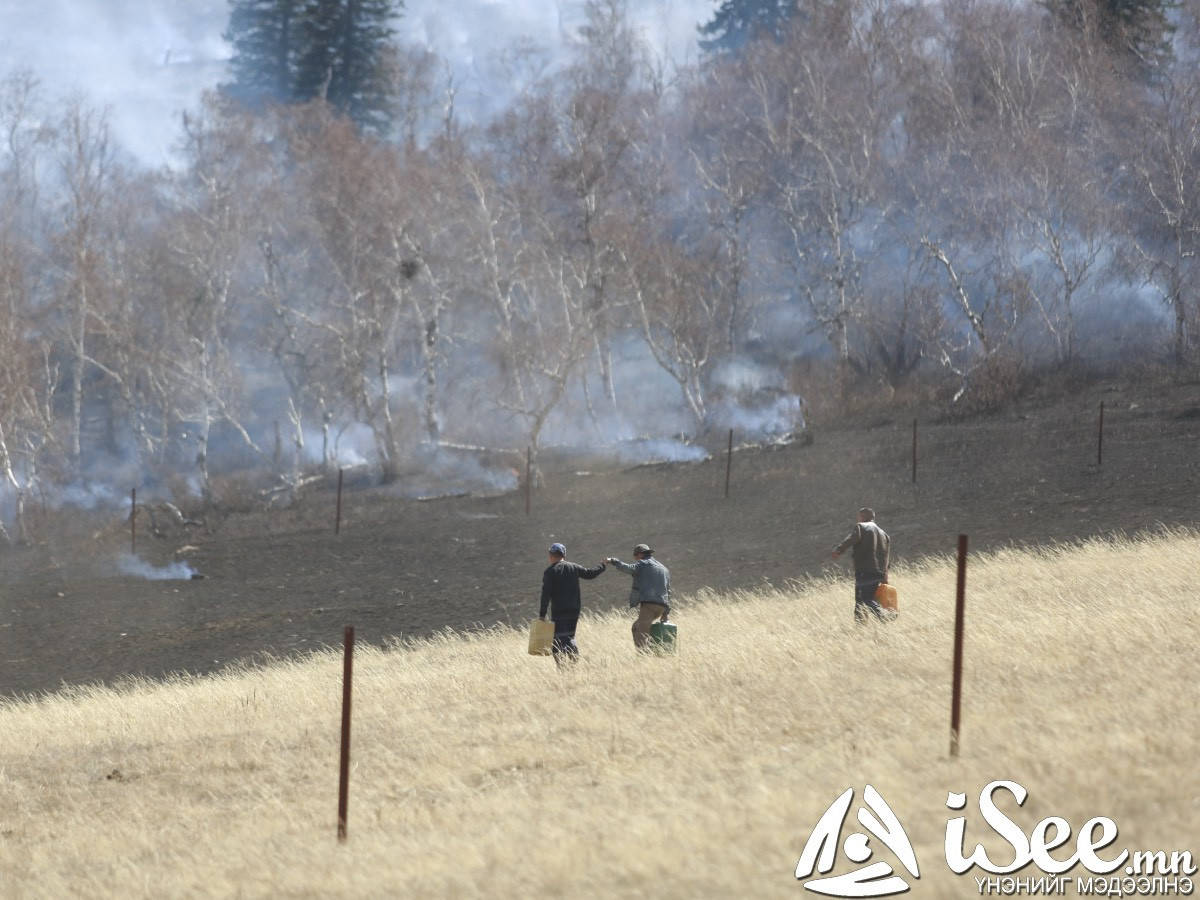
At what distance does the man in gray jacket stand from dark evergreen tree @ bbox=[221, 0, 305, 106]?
52.5m

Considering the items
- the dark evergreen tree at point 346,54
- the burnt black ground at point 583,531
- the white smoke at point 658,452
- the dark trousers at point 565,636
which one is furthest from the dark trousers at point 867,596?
the dark evergreen tree at point 346,54

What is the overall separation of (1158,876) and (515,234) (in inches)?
1586

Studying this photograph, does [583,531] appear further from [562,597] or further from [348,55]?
[348,55]

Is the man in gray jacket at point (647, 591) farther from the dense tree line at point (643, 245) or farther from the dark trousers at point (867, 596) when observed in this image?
the dense tree line at point (643, 245)

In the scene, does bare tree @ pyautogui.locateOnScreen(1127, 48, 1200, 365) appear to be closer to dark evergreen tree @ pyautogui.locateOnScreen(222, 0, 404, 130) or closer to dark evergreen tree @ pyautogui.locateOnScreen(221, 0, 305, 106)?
dark evergreen tree @ pyautogui.locateOnScreen(222, 0, 404, 130)

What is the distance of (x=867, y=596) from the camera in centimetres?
1494

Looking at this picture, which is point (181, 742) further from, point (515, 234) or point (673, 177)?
point (673, 177)

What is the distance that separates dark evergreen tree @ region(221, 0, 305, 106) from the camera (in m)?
67.8

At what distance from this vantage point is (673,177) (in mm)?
51688

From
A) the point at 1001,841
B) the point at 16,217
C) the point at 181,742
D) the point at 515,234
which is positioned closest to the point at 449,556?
the point at 181,742

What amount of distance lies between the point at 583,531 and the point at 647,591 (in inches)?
594

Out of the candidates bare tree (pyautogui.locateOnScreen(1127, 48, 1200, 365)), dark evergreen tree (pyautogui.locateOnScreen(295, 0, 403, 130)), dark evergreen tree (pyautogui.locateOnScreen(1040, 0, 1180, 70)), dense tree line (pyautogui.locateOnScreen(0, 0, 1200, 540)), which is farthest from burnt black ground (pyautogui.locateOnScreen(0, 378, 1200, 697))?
dark evergreen tree (pyautogui.locateOnScreen(295, 0, 403, 130))

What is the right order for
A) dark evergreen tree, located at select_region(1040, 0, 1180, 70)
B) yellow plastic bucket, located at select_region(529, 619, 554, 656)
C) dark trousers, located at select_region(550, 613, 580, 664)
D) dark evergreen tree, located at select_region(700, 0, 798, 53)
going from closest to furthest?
1. yellow plastic bucket, located at select_region(529, 619, 554, 656)
2. dark trousers, located at select_region(550, 613, 580, 664)
3. dark evergreen tree, located at select_region(1040, 0, 1180, 70)
4. dark evergreen tree, located at select_region(700, 0, 798, 53)

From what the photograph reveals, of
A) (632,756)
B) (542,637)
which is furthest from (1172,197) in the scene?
(632,756)
